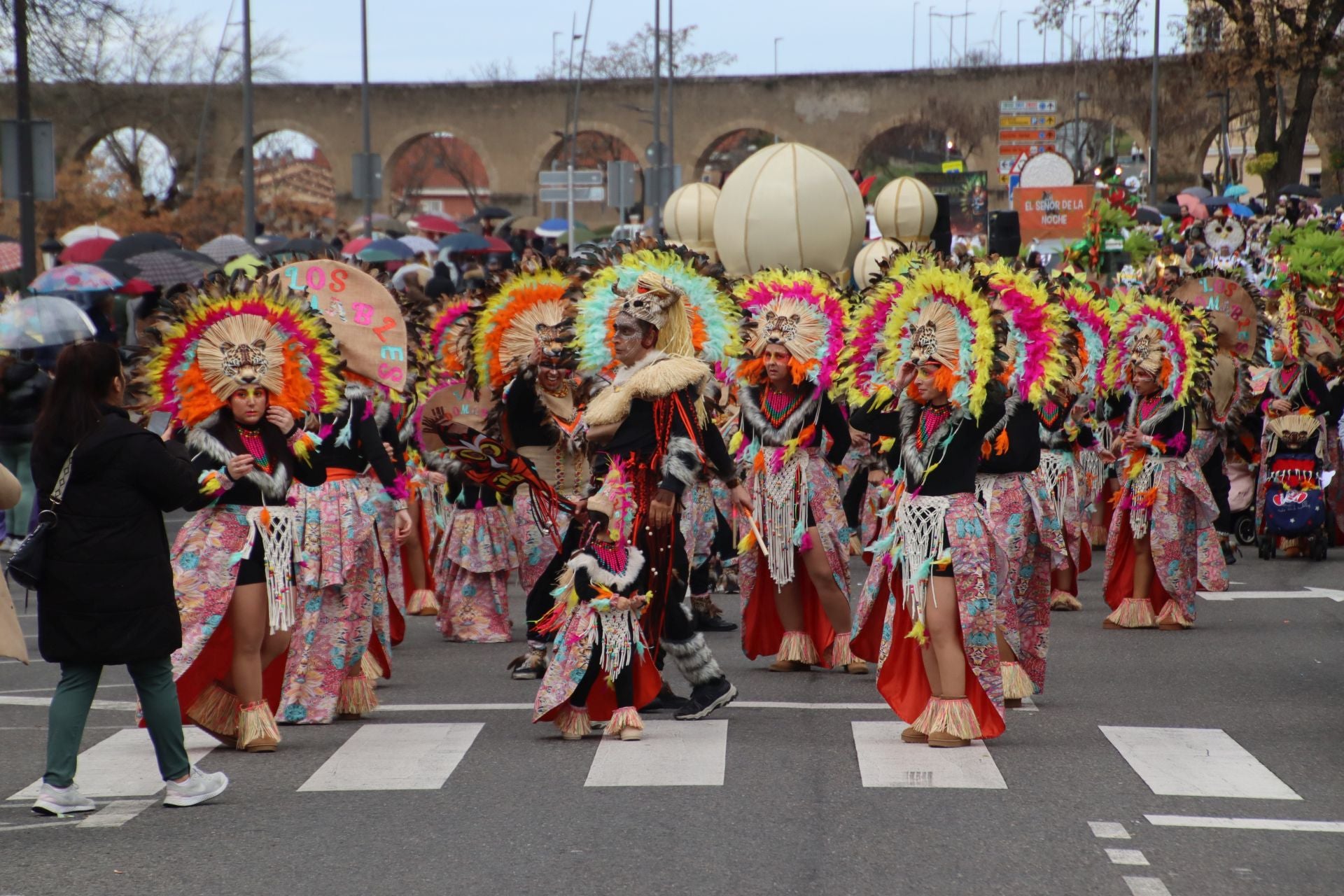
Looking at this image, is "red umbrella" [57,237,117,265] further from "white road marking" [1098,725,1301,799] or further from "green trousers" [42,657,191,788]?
"white road marking" [1098,725,1301,799]

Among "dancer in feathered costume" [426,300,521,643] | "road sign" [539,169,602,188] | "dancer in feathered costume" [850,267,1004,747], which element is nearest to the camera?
"dancer in feathered costume" [850,267,1004,747]

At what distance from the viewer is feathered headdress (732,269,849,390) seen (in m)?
10.1

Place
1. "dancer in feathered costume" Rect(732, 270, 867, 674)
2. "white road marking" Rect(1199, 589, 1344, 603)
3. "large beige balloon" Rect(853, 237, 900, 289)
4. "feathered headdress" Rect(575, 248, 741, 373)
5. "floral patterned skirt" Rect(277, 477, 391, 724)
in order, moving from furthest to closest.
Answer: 1. "large beige balloon" Rect(853, 237, 900, 289)
2. "white road marking" Rect(1199, 589, 1344, 603)
3. "dancer in feathered costume" Rect(732, 270, 867, 674)
4. "floral patterned skirt" Rect(277, 477, 391, 724)
5. "feathered headdress" Rect(575, 248, 741, 373)

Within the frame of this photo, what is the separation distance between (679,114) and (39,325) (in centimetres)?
4859

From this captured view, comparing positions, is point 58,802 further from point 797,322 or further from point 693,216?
point 693,216

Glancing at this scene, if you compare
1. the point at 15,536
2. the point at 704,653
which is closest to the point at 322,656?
the point at 704,653

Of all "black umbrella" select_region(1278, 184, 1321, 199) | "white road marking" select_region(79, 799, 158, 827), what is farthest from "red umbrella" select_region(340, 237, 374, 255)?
"white road marking" select_region(79, 799, 158, 827)

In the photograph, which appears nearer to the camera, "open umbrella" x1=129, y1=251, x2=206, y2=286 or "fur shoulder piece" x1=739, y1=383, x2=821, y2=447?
"fur shoulder piece" x1=739, y1=383, x2=821, y2=447

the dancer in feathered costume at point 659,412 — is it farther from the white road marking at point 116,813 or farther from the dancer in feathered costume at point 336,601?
the white road marking at point 116,813

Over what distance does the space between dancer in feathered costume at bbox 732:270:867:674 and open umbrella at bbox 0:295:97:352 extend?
7013mm

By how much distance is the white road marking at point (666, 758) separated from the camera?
7.36 m

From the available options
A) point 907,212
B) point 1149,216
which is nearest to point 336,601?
point 907,212

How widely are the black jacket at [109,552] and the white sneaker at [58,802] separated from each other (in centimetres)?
49

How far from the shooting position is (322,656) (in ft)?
28.9
